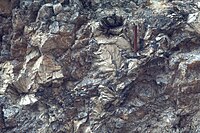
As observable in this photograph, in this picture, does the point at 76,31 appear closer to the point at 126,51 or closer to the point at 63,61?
the point at 63,61

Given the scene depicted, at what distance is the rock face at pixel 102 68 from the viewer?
24.6ft

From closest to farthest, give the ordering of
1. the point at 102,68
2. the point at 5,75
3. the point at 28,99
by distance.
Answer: the point at 102,68, the point at 28,99, the point at 5,75

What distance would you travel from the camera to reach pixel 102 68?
307 inches

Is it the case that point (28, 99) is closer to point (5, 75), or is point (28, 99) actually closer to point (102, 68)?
point (5, 75)

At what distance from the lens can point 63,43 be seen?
8086 millimetres

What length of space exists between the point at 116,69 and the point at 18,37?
8.37 ft

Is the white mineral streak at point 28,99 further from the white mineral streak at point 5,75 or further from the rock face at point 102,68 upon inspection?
A: the white mineral streak at point 5,75

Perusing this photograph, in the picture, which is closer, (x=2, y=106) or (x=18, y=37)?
(x=2, y=106)

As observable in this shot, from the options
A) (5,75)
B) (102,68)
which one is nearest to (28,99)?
(5,75)

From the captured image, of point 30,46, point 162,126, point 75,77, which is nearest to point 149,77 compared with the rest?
point 162,126

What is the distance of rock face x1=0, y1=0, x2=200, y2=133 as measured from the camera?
7.49 m

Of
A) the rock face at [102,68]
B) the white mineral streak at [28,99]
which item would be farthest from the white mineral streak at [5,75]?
the white mineral streak at [28,99]

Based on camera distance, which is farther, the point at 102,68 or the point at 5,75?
the point at 5,75

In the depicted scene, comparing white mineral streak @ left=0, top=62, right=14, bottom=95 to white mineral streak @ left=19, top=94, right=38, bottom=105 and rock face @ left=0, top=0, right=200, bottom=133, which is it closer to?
rock face @ left=0, top=0, right=200, bottom=133
